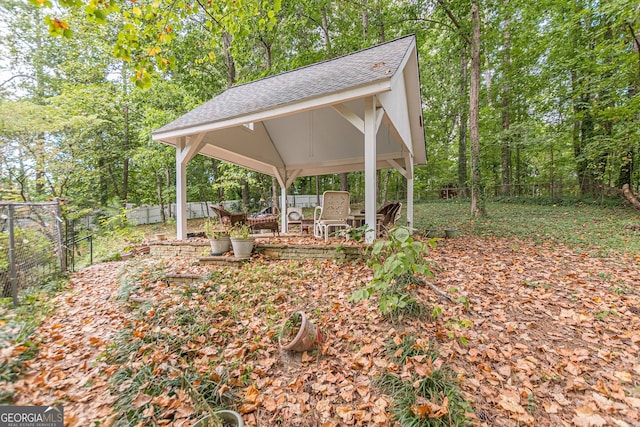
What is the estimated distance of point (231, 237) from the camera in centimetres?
447

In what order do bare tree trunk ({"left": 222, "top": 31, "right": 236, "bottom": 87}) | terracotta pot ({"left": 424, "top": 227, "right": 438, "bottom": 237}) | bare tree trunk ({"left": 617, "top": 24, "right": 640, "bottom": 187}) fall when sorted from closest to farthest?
terracotta pot ({"left": 424, "top": 227, "right": 438, "bottom": 237})
bare tree trunk ({"left": 617, "top": 24, "right": 640, "bottom": 187})
bare tree trunk ({"left": 222, "top": 31, "right": 236, "bottom": 87})

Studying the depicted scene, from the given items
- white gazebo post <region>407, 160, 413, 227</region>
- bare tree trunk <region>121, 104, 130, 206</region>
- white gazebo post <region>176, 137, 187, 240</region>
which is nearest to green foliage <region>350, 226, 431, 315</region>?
white gazebo post <region>176, 137, 187, 240</region>

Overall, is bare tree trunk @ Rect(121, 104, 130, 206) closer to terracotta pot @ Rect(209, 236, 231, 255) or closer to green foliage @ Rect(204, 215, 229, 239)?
A: green foliage @ Rect(204, 215, 229, 239)

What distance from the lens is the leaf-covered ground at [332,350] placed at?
198 cm

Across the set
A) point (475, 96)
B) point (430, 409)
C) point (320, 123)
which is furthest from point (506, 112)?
point (430, 409)

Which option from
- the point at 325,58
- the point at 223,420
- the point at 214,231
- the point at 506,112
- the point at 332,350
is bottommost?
the point at 223,420

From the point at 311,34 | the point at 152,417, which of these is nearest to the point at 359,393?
the point at 152,417

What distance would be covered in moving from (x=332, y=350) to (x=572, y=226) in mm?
8863

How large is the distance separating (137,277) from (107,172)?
14.0 metres

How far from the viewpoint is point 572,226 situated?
7.43 metres

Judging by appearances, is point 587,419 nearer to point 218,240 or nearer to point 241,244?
point 241,244

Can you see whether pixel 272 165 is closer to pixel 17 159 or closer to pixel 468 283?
pixel 468 283

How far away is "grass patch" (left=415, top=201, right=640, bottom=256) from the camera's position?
552cm

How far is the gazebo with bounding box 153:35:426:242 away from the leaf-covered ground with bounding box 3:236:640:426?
6.24 ft
